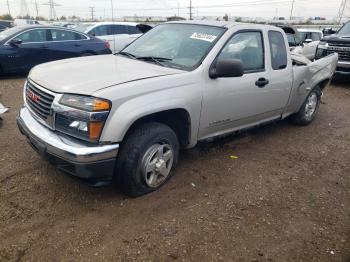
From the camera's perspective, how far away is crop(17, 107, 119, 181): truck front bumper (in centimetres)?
277

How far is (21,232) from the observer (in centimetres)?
279

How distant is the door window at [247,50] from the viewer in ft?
12.8

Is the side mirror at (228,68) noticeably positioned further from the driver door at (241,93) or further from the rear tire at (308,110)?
the rear tire at (308,110)

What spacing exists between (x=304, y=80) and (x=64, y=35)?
7.21 meters

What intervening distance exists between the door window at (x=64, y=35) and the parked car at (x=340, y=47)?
24.4 ft

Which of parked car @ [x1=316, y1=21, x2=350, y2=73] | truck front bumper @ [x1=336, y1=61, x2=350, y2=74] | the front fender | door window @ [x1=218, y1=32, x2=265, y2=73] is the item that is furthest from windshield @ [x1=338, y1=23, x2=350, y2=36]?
the front fender

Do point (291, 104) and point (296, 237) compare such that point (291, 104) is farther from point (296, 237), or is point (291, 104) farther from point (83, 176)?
point (83, 176)

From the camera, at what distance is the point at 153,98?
309 cm

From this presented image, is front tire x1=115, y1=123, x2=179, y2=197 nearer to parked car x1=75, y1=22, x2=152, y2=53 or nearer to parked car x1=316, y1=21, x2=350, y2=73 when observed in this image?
parked car x1=316, y1=21, x2=350, y2=73

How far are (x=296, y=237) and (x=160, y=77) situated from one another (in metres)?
1.99

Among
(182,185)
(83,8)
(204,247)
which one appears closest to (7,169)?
(182,185)

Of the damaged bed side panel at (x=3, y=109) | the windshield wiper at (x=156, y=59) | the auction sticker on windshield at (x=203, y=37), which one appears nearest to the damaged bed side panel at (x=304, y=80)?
the auction sticker on windshield at (x=203, y=37)

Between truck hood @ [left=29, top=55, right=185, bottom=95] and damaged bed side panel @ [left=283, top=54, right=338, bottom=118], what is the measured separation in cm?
248

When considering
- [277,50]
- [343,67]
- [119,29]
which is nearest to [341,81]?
[343,67]
